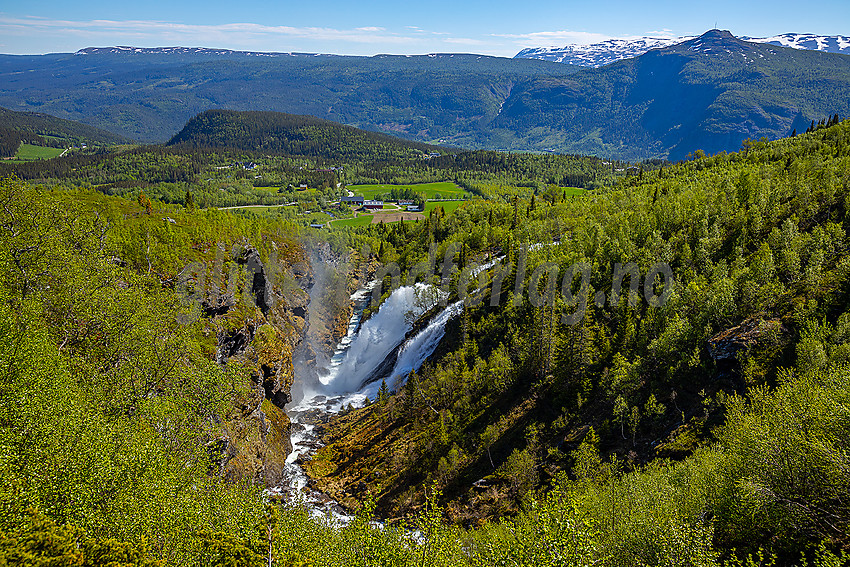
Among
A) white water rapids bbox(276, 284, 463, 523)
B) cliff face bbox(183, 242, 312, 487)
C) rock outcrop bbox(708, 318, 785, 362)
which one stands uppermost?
rock outcrop bbox(708, 318, 785, 362)

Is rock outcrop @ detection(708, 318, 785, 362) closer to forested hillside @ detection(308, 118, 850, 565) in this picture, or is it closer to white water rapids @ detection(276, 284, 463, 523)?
forested hillside @ detection(308, 118, 850, 565)

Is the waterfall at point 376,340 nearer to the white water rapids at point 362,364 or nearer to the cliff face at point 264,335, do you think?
the white water rapids at point 362,364

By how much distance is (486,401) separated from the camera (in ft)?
227

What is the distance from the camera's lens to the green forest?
23.7m

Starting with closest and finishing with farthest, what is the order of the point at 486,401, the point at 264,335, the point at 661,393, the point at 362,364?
the point at 661,393, the point at 486,401, the point at 264,335, the point at 362,364

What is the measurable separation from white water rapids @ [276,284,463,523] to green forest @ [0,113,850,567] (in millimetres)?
3199

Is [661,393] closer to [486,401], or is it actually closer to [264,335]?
[486,401]

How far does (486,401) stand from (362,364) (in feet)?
140

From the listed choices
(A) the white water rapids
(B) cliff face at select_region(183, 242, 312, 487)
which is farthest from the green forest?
(A) the white water rapids

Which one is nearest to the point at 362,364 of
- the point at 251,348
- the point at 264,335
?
the point at 264,335

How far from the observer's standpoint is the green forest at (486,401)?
23.7m

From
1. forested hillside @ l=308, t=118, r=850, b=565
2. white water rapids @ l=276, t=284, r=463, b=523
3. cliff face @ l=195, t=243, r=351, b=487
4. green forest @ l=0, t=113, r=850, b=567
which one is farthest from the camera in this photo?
white water rapids @ l=276, t=284, r=463, b=523

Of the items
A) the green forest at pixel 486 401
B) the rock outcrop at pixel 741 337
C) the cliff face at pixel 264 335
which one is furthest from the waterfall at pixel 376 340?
the rock outcrop at pixel 741 337

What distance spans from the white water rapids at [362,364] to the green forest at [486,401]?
3199 millimetres
